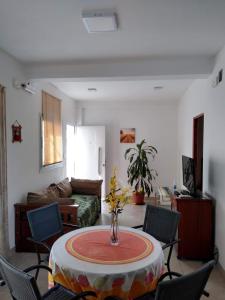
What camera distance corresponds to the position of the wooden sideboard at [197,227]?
3258mm

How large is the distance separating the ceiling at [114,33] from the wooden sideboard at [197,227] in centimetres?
193

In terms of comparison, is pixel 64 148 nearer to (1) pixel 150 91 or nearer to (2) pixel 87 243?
(1) pixel 150 91

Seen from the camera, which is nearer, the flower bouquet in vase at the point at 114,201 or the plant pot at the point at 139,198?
the flower bouquet in vase at the point at 114,201

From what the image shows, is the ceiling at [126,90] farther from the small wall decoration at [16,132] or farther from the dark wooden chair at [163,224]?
the dark wooden chair at [163,224]

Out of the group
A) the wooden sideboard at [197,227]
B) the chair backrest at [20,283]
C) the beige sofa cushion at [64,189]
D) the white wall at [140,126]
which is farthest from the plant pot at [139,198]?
the chair backrest at [20,283]

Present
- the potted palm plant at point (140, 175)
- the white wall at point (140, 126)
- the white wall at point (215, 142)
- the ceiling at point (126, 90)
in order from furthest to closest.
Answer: the white wall at point (140, 126) → the potted palm plant at point (140, 175) → the ceiling at point (126, 90) → the white wall at point (215, 142)

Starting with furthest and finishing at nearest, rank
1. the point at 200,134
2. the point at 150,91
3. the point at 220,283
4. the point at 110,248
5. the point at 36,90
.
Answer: the point at 150,91
the point at 200,134
the point at 36,90
the point at 220,283
the point at 110,248

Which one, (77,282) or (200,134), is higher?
(200,134)

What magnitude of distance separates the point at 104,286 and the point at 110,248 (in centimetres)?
39

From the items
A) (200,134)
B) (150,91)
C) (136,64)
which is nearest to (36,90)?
(136,64)

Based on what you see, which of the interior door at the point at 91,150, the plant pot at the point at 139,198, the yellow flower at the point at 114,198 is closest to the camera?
the yellow flower at the point at 114,198

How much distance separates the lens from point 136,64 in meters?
3.45

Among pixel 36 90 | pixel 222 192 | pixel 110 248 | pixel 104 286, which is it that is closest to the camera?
pixel 104 286

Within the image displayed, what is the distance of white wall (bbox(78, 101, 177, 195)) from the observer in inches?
267
